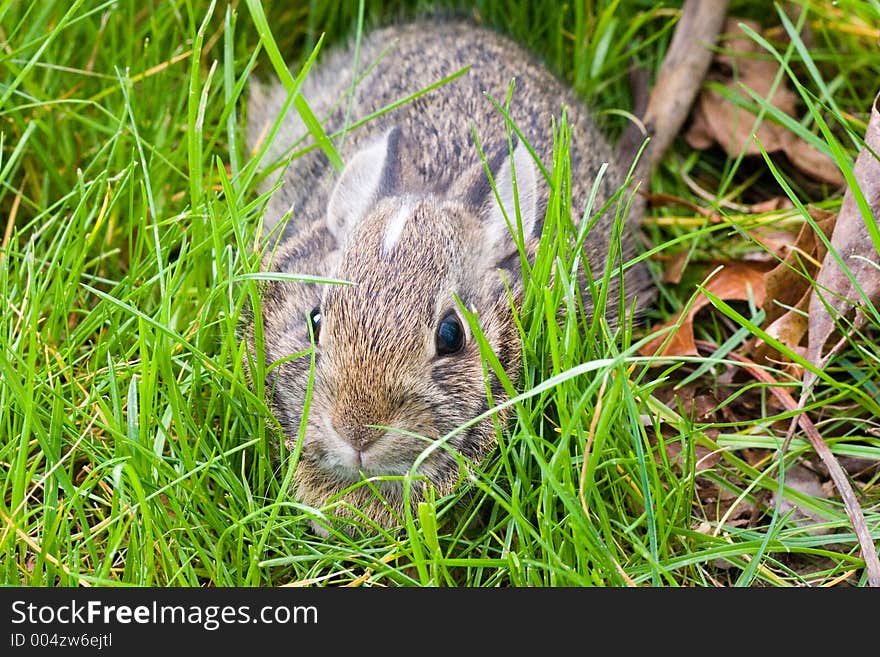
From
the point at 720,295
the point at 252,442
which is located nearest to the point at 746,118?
the point at 720,295

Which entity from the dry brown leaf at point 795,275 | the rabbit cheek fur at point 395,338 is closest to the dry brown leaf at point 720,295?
the dry brown leaf at point 795,275

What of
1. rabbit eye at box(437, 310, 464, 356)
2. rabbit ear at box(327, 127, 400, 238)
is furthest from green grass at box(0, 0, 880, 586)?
rabbit ear at box(327, 127, 400, 238)

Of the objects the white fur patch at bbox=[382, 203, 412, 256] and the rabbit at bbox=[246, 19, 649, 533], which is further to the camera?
the white fur patch at bbox=[382, 203, 412, 256]

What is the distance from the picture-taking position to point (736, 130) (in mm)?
6098

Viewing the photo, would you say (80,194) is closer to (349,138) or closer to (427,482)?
(349,138)

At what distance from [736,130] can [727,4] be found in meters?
0.74

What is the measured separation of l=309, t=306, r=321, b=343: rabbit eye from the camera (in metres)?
4.02

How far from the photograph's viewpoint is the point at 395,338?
3816mm

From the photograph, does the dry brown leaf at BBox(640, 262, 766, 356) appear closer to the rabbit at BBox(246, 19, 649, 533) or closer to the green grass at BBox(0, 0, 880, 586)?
the green grass at BBox(0, 0, 880, 586)

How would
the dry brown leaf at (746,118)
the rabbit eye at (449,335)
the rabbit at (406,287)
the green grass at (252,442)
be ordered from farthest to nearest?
the dry brown leaf at (746,118) < the rabbit eye at (449,335) < the rabbit at (406,287) < the green grass at (252,442)

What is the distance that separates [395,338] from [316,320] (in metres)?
0.37

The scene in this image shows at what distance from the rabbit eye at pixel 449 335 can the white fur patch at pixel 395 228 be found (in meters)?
0.34

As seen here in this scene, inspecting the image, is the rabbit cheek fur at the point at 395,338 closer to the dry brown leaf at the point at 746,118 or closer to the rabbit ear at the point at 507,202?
the rabbit ear at the point at 507,202

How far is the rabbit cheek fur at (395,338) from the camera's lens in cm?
375
